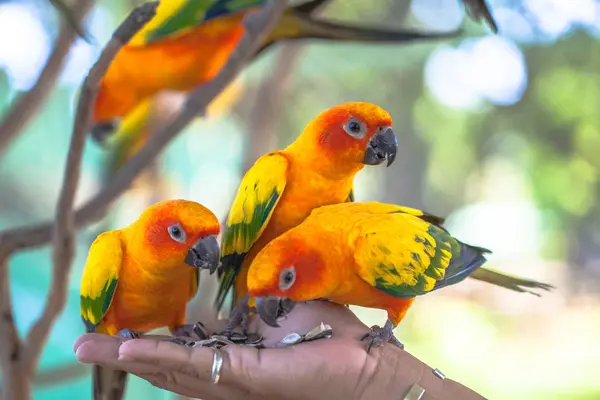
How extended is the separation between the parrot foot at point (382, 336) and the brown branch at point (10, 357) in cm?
59

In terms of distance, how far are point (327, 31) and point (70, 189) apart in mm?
447

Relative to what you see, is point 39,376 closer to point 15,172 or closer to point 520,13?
point 15,172

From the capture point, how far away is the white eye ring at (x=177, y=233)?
0.59 metres

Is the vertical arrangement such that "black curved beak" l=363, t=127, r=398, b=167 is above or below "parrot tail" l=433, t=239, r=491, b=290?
above

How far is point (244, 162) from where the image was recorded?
5.02 ft

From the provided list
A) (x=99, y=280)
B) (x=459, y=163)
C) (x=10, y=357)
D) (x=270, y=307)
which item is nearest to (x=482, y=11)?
(x=270, y=307)

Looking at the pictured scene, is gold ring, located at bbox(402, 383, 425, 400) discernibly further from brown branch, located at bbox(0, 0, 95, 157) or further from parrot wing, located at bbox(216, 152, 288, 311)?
brown branch, located at bbox(0, 0, 95, 157)

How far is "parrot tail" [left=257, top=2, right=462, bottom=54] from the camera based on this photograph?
0.91m

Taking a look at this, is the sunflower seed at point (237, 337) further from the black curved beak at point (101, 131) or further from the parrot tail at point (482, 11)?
the black curved beak at point (101, 131)

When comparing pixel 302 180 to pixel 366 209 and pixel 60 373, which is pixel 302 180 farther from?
pixel 60 373

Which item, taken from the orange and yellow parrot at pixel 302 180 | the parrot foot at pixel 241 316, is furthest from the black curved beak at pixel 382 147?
the parrot foot at pixel 241 316

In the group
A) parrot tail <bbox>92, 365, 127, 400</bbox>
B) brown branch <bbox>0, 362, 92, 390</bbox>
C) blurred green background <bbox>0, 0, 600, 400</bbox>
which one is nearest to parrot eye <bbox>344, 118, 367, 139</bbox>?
parrot tail <bbox>92, 365, 127, 400</bbox>

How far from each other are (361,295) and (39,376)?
3.26 ft

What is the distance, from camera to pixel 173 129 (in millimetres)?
954
